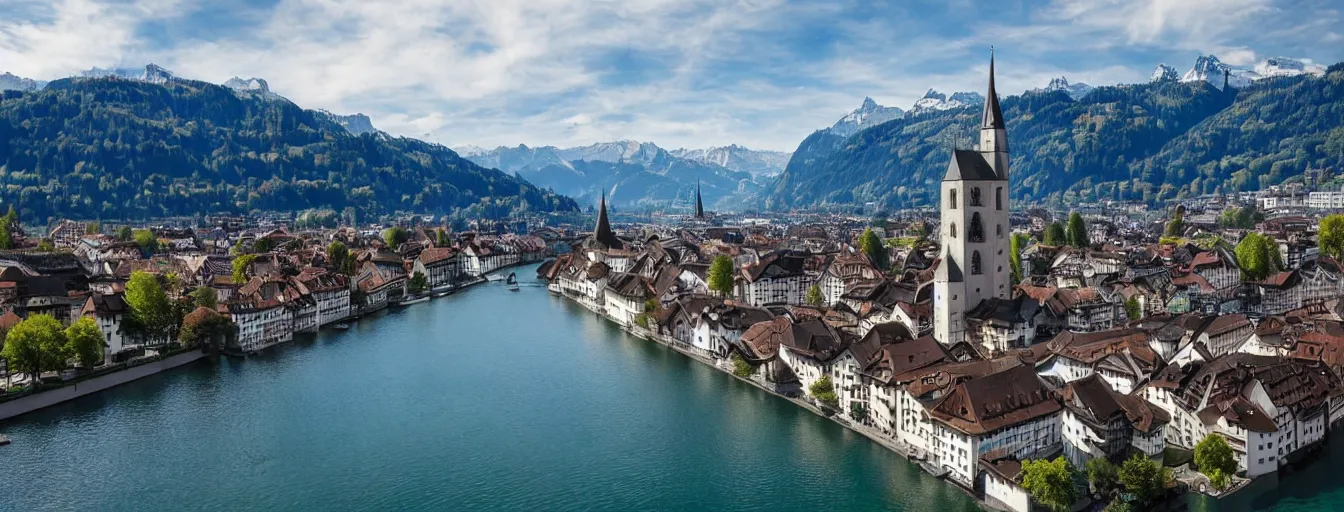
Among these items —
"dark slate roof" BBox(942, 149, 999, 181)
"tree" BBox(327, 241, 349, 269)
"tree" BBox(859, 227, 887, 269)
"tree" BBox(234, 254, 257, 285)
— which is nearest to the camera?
"dark slate roof" BBox(942, 149, 999, 181)

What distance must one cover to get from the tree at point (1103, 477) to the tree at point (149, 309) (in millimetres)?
27067

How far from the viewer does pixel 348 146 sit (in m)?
143

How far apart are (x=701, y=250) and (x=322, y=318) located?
→ 28.1 metres

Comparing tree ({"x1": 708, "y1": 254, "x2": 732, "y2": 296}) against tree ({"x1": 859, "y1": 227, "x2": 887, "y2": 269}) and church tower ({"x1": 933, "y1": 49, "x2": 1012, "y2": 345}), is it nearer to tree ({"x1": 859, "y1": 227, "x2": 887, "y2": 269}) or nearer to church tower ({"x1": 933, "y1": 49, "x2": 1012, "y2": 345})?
church tower ({"x1": 933, "y1": 49, "x2": 1012, "y2": 345})

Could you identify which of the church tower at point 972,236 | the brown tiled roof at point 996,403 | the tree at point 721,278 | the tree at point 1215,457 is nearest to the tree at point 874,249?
the tree at point 721,278

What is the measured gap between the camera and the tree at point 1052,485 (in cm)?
1505

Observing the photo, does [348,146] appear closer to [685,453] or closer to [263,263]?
[263,263]

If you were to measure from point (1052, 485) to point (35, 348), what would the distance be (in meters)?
23.7

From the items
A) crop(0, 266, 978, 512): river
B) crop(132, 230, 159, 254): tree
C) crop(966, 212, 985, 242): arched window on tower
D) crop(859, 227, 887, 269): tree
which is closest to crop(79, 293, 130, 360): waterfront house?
crop(0, 266, 978, 512): river

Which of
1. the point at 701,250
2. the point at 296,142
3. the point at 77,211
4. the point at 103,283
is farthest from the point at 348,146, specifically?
the point at 103,283

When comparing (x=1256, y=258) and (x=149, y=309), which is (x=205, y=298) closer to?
(x=149, y=309)

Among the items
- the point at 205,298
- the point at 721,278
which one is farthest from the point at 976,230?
the point at 205,298

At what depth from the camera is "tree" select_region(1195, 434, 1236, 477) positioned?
1631cm

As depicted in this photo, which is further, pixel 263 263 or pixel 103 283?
pixel 263 263
